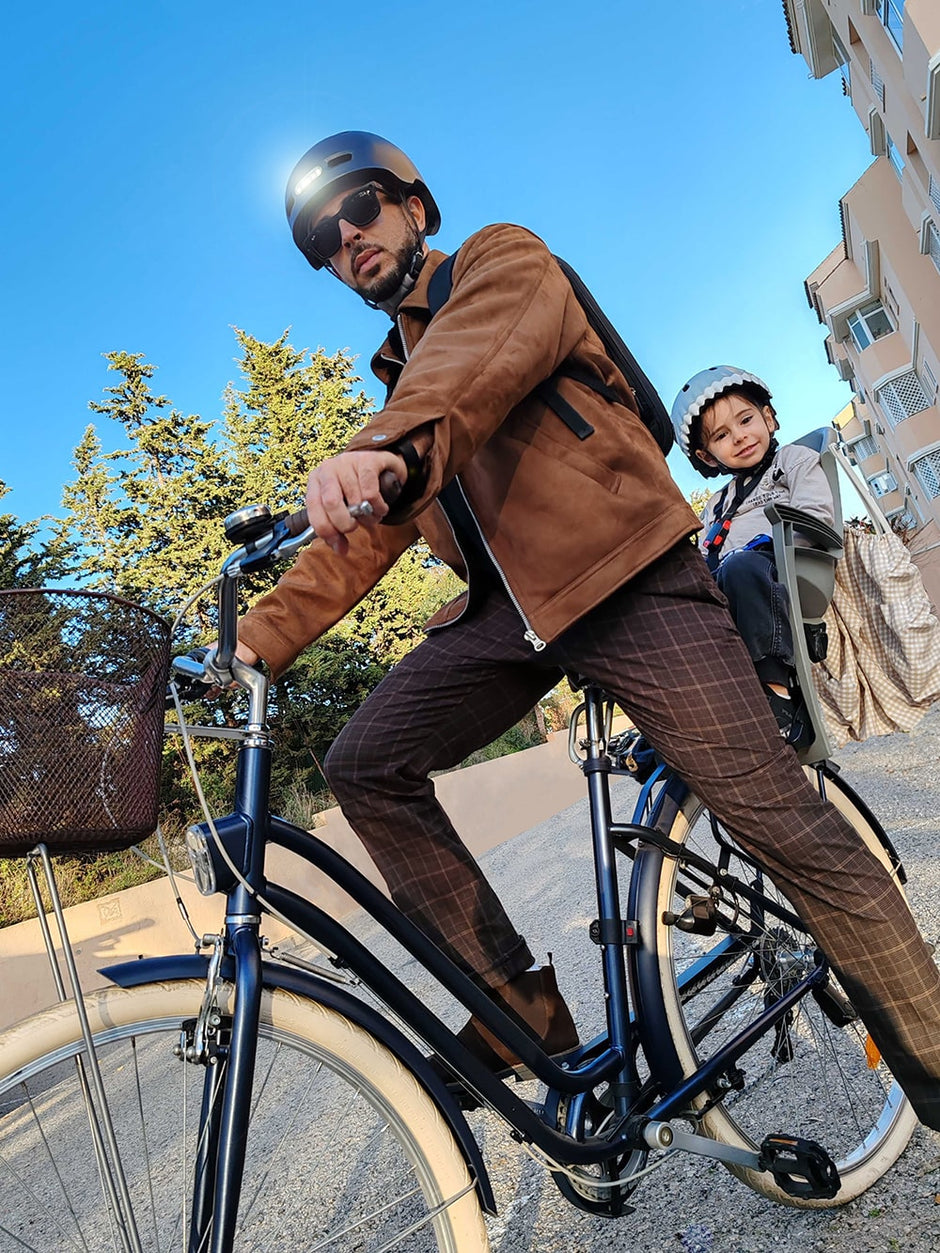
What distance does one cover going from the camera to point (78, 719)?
1284 mm

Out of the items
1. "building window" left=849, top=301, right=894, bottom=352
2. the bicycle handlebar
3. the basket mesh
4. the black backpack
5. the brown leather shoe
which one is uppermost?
"building window" left=849, top=301, right=894, bottom=352

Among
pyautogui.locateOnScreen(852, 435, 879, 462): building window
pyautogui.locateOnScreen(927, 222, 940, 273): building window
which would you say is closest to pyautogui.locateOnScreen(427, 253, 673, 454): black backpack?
pyautogui.locateOnScreen(927, 222, 940, 273): building window

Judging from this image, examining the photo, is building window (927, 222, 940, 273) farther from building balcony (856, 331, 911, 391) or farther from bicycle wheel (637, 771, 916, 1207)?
bicycle wheel (637, 771, 916, 1207)

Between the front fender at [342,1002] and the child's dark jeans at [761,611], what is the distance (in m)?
1.18

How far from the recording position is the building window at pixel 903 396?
110ft

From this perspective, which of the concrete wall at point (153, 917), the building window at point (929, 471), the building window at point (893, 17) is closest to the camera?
the concrete wall at point (153, 917)

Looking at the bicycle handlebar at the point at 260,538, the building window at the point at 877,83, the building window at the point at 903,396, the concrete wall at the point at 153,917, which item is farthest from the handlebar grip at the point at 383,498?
the building window at the point at 903,396

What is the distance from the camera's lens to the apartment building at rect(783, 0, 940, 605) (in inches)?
603

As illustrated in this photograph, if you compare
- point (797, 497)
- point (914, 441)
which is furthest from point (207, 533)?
point (914, 441)

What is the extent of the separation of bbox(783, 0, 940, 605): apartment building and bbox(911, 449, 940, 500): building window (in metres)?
0.04

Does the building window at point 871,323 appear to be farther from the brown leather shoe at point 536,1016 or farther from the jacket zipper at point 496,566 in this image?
the brown leather shoe at point 536,1016

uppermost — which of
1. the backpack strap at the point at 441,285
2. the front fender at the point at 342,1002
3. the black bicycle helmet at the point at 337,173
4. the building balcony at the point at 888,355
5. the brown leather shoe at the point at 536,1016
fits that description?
the building balcony at the point at 888,355

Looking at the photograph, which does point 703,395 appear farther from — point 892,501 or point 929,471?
point 892,501

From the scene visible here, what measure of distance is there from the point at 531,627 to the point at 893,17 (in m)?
18.6
